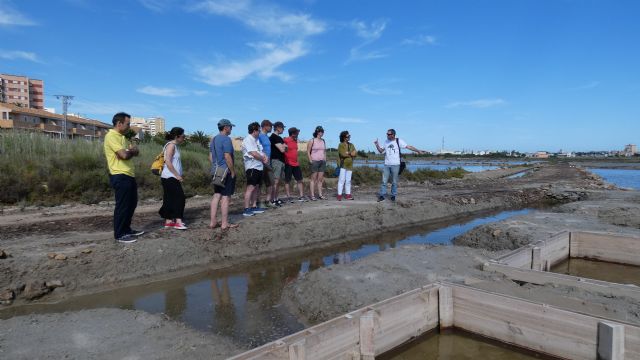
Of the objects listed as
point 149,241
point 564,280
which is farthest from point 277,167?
point 564,280

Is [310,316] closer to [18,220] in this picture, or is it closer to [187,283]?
[187,283]

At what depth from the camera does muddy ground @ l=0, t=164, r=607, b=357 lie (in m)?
4.80

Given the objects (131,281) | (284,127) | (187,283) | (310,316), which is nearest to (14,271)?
(131,281)

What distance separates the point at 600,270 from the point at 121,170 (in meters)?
7.32

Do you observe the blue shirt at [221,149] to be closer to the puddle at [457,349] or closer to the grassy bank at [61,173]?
the puddle at [457,349]

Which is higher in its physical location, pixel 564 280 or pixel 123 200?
pixel 123 200

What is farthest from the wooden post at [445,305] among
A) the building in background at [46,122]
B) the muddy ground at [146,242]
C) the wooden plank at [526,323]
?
the building in background at [46,122]

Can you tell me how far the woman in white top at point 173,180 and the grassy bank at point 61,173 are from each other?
5.42 metres

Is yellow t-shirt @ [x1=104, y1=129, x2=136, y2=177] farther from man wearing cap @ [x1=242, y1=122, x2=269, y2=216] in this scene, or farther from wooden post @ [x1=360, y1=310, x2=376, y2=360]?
wooden post @ [x1=360, y1=310, x2=376, y2=360]

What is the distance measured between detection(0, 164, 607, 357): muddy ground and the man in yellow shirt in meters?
0.35

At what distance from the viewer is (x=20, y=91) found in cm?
8481

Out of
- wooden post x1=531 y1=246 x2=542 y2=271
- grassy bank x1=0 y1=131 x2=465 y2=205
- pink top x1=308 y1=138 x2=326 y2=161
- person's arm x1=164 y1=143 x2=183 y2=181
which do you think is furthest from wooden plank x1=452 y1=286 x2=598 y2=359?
grassy bank x1=0 y1=131 x2=465 y2=205

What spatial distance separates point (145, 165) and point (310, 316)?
37.4 ft

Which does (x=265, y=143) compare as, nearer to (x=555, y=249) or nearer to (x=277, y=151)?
(x=277, y=151)
